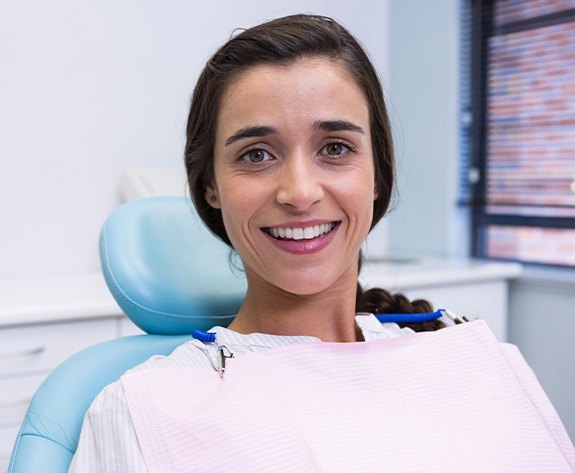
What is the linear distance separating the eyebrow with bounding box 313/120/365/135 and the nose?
1.6 inches

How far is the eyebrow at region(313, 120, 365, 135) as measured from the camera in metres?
0.86

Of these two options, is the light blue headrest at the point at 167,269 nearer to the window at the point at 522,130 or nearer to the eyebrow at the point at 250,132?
the eyebrow at the point at 250,132

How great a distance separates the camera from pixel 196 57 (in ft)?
7.14

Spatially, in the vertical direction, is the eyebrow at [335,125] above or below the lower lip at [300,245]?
above

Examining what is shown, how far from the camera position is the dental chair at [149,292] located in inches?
35.6

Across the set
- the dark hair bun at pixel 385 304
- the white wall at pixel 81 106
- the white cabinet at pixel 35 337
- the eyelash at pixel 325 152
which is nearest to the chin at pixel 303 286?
the eyelash at pixel 325 152

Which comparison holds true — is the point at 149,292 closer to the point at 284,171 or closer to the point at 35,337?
the point at 284,171

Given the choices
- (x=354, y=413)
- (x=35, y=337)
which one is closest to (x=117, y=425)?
(x=354, y=413)

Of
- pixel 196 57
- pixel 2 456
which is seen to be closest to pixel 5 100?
pixel 196 57

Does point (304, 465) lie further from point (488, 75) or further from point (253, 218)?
point (488, 75)

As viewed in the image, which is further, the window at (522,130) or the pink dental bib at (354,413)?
the window at (522,130)

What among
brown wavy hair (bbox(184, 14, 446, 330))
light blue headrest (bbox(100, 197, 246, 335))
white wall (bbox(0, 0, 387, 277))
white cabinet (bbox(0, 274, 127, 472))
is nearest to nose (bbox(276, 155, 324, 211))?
brown wavy hair (bbox(184, 14, 446, 330))

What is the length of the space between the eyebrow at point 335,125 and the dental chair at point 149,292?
320 mm

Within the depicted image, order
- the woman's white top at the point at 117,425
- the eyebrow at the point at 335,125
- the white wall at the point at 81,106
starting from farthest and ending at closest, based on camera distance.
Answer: the white wall at the point at 81,106 < the eyebrow at the point at 335,125 < the woman's white top at the point at 117,425
